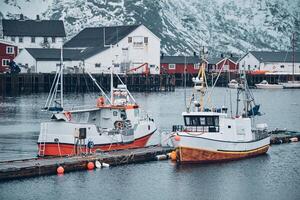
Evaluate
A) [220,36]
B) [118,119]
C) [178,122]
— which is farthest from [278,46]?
[118,119]

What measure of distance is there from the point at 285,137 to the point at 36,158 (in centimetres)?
1774

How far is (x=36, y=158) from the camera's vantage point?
44156 millimetres

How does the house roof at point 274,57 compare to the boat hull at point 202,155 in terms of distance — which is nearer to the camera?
the boat hull at point 202,155

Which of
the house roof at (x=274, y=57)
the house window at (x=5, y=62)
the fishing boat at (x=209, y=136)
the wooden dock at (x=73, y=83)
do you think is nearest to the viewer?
the fishing boat at (x=209, y=136)

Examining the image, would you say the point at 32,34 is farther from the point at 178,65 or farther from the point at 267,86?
the point at 267,86

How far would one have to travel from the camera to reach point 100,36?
120 m

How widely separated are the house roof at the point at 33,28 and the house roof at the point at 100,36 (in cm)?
263

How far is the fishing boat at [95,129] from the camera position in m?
45.4

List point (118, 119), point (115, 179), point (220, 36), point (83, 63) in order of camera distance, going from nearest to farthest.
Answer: point (115, 179) → point (118, 119) → point (83, 63) → point (220, 36)

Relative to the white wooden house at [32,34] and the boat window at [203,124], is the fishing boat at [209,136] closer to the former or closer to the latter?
the boat window at [203,124]

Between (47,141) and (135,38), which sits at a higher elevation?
(135,38)

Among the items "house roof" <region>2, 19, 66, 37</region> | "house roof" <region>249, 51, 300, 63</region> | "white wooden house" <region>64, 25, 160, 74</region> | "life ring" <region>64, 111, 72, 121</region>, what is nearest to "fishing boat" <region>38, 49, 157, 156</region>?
"life ring" <region>64, 111, 72, 121</region>

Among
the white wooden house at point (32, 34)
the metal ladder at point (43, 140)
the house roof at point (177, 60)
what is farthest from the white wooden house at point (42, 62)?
the metal ladder at point (43, 140)

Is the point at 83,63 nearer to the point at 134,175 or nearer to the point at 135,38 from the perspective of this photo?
the point at 135,38
